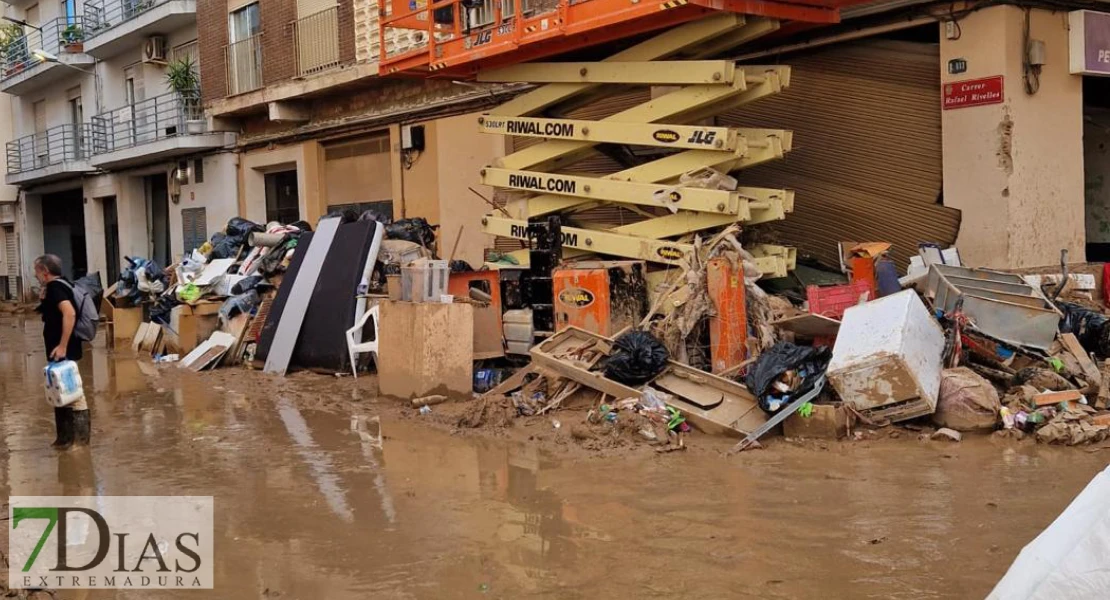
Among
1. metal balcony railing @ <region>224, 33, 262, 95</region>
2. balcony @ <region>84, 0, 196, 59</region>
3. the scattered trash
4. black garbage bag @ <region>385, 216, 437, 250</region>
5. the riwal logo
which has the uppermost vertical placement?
balcony @ <region>84, 0, 196, 59</region>

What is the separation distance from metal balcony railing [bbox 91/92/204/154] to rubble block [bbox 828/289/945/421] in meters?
17.3

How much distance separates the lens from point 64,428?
24.8 feet

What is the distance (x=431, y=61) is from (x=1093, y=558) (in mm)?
9321

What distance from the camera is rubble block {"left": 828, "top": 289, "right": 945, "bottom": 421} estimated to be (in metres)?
6.62

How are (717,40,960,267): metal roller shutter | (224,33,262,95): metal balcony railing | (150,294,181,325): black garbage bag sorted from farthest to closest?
(224,33,262,95): metal balcony railing
(150,294,181,325): black garbage bag
(717,40,960,267): metal roller shutter

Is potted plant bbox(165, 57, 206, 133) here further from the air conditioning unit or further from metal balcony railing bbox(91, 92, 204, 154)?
the air conditioning unit

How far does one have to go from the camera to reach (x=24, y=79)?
2803cm

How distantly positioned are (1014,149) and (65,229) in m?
29.6

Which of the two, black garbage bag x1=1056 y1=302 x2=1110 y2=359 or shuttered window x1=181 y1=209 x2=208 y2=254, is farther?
shuttered window x1=181 y1=209 x2=208 y2=254

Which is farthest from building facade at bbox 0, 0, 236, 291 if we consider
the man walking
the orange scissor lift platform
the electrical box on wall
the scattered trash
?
the scattered trash

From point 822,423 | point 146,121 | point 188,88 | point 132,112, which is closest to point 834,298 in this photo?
point 822,423

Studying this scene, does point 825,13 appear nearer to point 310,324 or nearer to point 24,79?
point 310,324

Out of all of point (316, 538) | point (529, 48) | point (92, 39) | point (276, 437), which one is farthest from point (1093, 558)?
point (92, 39)

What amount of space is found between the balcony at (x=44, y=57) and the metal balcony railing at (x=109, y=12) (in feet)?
1.49
